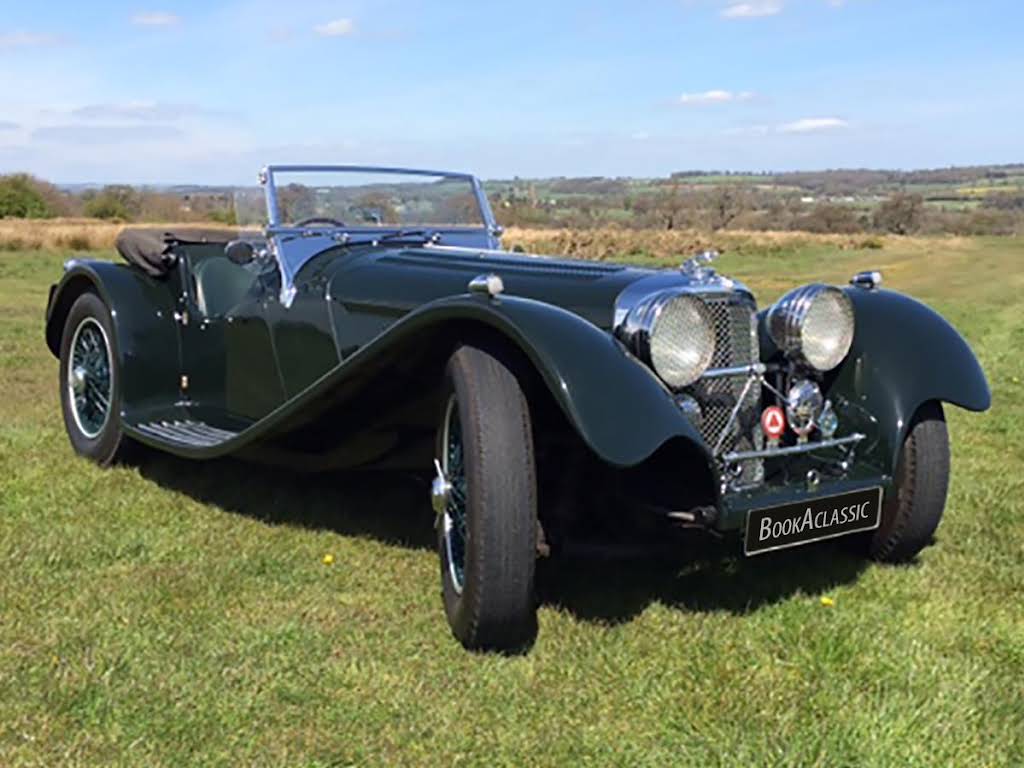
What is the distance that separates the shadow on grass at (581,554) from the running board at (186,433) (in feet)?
1.01

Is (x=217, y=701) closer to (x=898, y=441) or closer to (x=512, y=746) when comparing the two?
(x=512, y=746)

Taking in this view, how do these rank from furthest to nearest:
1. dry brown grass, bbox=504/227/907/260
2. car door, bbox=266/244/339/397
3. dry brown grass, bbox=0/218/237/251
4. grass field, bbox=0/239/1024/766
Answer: dry brown grass, bbox=504/227/907/260, dry brown grass, bbox=0/218/237/251, car door, bbox=266/244/339/397, grass field, bbox=0/239/1024/766

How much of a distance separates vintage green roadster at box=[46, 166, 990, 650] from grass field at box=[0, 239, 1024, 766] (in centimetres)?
29

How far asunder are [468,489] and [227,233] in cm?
362

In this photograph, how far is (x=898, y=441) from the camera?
158 inches

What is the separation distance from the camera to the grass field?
2.89m

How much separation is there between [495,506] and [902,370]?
1829mm

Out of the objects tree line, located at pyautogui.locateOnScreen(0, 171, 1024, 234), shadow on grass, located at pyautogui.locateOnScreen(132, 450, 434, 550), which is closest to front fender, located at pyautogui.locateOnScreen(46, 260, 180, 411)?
shadow on grass, located at pyautogui.locateOnScreen(132, 450, 434, 550)

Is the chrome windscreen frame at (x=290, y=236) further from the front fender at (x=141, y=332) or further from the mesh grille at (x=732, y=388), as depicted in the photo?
the mesh grille at (x=732, y=388)

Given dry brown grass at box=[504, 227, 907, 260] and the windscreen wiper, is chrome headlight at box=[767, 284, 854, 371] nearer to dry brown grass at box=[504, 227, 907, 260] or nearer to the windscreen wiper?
the windscreen wiper

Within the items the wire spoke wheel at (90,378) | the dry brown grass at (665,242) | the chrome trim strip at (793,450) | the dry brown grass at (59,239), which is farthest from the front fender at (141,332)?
the dry brown grass at (59,239)

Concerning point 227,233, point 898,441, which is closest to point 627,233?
point 227,233

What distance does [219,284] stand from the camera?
5.88 m

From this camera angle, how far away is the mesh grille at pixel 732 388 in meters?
3.86
